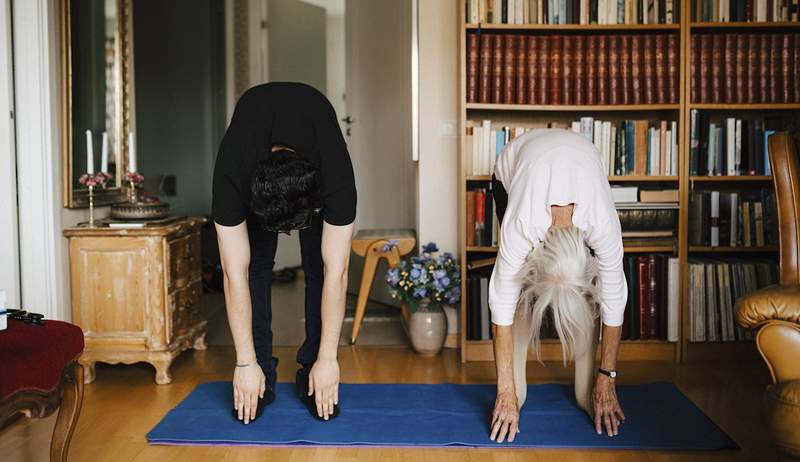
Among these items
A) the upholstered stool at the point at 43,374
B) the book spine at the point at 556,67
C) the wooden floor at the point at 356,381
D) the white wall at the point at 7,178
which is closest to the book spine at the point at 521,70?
the book spine at the point at 556,67

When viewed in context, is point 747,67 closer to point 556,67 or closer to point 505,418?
point 556,67

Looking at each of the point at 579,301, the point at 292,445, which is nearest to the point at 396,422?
the point at 292,445

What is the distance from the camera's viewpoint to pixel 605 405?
2.48m

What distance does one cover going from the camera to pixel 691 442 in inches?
94.0

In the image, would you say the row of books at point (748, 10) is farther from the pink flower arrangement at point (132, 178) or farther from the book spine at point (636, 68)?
the pink flower arrangement at point (132, 178)

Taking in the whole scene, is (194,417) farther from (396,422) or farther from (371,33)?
(371,33)

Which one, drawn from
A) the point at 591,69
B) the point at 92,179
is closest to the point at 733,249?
the point at 591,69

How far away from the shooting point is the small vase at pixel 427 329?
141 inches

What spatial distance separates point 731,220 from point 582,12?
1.15 m

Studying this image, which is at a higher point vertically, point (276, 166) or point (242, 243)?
point (276, 166)

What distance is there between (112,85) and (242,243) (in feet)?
5.72

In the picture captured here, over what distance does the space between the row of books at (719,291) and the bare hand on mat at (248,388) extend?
6.65 feet

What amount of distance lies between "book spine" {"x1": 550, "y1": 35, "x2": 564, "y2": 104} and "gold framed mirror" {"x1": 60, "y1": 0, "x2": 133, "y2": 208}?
6.61ft

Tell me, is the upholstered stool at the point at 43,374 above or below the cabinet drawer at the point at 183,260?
below
